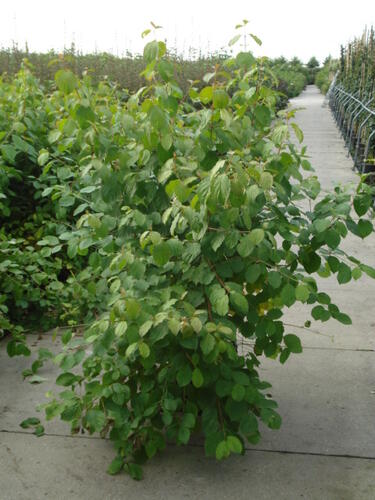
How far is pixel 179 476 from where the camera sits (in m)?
2.94

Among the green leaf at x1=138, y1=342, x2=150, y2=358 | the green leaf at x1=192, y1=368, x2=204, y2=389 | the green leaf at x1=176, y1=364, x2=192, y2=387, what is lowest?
the green leaf at x1=176, y1=364, x2=192, y2=387

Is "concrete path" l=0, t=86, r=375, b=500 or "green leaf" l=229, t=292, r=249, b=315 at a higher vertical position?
"green leaf" l=229, t=292, r=249, b=315

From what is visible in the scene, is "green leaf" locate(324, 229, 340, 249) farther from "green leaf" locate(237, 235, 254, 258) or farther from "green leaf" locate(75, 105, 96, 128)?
"green leaf" locate(75, 105, 96, 128)

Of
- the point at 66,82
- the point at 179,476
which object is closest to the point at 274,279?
the point at 179,476

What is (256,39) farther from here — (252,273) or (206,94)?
(252,273)

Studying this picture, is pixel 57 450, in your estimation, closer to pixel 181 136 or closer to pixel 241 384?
pixel 241 384

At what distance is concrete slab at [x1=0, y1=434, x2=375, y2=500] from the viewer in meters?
2.81

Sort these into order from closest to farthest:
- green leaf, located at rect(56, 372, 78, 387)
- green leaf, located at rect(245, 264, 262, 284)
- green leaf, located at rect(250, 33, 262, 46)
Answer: green leaf, located at rect(245, 264, 262, 284), green leaf, located at rect(250, 33, 262, 46), green leaf, located at rect(56, 372, 78, 387)

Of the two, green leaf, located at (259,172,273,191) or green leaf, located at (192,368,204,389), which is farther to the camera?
green leaf, located at (192,368,204,389)

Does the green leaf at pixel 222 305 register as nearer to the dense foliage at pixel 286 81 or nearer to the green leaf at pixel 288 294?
the green leaf at pixel 288 294

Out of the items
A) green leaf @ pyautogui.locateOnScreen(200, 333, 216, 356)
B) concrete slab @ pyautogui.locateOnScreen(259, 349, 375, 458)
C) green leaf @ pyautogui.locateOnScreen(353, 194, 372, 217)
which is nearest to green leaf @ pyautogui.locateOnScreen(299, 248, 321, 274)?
green leaf @ pyautogui.locateOnScreen(353, 194, 372, 217)

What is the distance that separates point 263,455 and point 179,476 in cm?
43

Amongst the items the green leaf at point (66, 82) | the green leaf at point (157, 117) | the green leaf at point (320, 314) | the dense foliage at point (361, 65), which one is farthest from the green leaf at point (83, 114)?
the dense foliage at point (361, 65)

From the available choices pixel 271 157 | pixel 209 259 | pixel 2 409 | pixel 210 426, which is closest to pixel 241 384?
pixel 210 426
